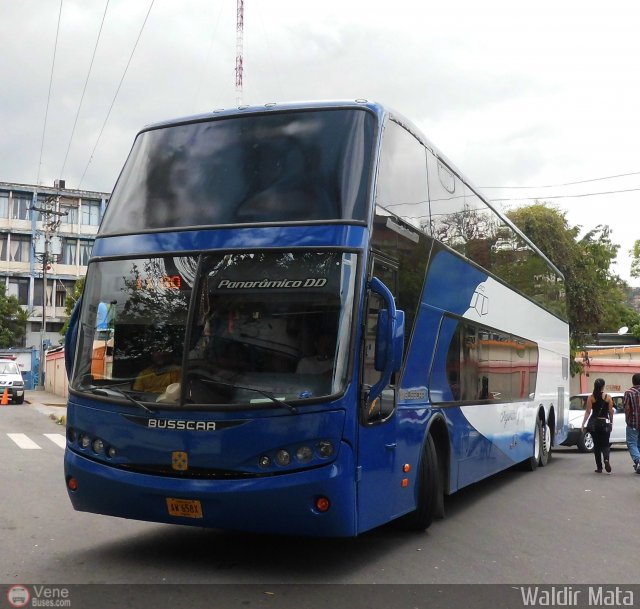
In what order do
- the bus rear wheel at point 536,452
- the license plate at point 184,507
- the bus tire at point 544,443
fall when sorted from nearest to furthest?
the license plate at point 184,507
the bus rear wheel at point 536,452
the bus tire at point 544,443

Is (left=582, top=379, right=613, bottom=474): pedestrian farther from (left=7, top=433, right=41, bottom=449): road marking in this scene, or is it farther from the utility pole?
the utility pole

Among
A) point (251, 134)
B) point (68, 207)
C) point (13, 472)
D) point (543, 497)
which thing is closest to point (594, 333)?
point (543, 497)

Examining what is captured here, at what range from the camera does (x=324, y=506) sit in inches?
250

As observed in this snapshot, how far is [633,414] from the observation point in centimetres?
1390

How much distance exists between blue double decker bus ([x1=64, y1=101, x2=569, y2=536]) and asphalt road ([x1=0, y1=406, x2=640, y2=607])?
439mm

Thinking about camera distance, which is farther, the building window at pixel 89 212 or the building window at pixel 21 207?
the building window at pixel 89 212

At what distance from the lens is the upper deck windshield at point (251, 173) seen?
278 inches

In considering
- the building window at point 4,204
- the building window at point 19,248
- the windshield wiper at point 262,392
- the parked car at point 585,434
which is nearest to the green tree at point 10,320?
the building window at point 19,248

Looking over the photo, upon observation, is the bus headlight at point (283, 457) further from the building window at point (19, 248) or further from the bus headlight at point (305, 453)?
the building window at point (19, 248)

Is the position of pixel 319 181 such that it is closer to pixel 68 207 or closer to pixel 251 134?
pixel 251 134

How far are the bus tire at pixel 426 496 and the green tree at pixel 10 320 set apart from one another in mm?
60154

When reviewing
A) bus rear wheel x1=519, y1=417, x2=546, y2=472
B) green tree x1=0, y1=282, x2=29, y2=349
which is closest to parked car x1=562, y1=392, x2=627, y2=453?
bus rear wheel x1=519, y1=417, x2=546, y2=472

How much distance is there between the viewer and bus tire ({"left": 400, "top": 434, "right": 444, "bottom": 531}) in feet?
27.7

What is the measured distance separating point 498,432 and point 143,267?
6.65m
